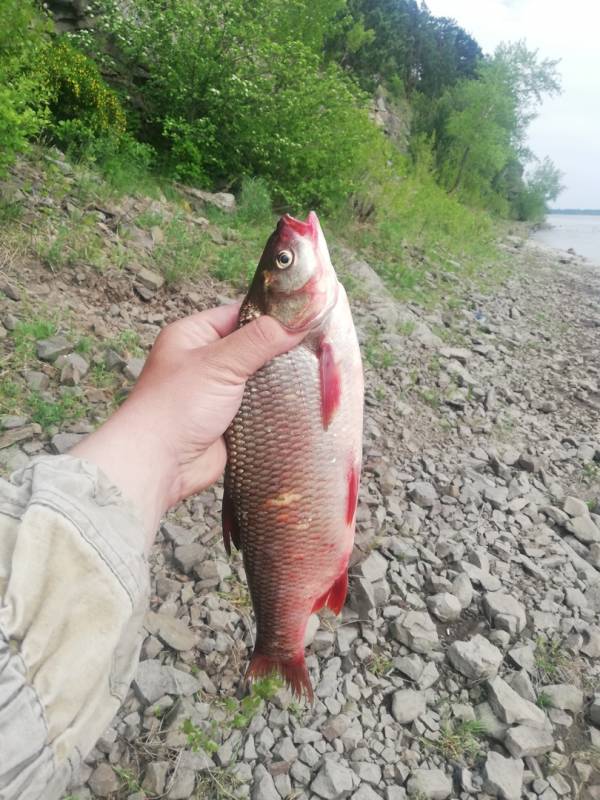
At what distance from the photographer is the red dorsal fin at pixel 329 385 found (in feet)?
6.10

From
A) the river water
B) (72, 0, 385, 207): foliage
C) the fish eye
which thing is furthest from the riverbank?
the river water

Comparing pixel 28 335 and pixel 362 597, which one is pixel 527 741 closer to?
pixel 362 597

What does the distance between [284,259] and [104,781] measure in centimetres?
223

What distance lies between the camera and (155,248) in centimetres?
591

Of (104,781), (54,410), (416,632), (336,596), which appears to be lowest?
(104,781)

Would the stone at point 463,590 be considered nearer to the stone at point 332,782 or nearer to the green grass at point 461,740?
the green grass at point 461,740

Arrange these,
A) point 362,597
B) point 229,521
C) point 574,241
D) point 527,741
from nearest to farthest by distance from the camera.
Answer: point 229,521
point 527,741
point 362,597
point 574,241

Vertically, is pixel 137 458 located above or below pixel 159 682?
above

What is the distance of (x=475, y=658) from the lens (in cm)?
303

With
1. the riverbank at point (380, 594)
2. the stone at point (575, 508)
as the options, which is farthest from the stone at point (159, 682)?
the stone at point (575, 508)

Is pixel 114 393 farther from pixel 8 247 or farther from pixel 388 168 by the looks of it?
pixel 388 168

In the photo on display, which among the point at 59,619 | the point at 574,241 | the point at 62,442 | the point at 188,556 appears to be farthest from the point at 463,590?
the point at 574,241

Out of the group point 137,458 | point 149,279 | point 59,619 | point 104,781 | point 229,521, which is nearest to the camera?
point 59,619

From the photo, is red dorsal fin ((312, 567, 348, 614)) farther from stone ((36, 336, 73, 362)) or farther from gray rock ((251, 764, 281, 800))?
stone ((36, 336, 73, 362))
